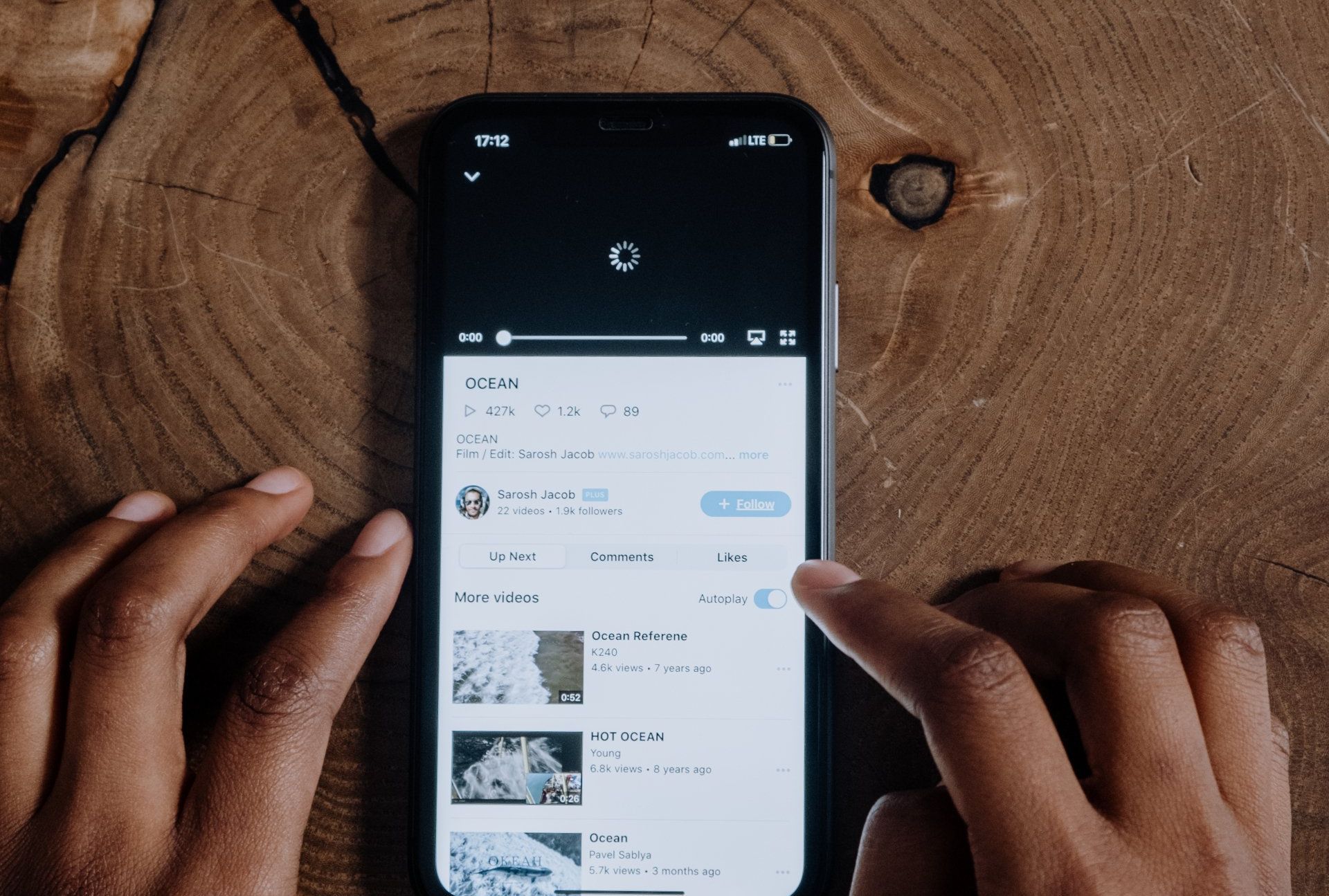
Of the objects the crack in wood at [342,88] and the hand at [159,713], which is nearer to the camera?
the hand at [159,713]

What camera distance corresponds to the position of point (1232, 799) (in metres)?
0.44

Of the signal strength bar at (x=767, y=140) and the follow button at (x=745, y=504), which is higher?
the signal strength bar at (x=767, y=140)

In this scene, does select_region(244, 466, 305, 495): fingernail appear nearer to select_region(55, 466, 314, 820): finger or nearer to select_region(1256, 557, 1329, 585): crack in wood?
Result: select_region(55, 466, 314, 820): finger

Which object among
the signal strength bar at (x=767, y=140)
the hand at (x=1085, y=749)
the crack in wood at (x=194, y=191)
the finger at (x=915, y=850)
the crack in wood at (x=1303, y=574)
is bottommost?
the finger at (x=915, y=850)

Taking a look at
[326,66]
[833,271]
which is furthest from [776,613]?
[326,66]

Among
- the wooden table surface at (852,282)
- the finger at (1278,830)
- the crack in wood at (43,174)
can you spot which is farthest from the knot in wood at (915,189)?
the crack in wood at (43,174)

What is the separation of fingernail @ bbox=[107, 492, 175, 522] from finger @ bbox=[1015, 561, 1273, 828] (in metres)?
0.60

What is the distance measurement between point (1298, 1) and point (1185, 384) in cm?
27

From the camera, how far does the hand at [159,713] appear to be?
1.48 ft

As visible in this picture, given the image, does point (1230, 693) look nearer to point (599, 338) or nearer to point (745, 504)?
point (745, 504)

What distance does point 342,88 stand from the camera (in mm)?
592

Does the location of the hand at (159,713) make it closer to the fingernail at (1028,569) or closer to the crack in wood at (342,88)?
the crack in wood at (342,88)

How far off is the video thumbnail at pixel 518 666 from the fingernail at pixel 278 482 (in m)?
0.14

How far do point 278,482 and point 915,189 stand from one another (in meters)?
0.45
